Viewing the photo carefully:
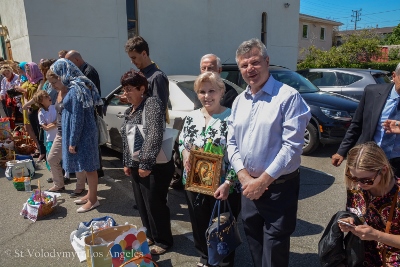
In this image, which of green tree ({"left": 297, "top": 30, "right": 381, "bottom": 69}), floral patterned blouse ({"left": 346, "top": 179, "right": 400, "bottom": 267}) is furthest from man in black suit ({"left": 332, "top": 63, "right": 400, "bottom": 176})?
green tree ({"left": 297, "top": 30, "right": 381, "bottom": 69})

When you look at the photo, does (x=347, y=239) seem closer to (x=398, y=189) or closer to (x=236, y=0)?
(x=398, y=189)

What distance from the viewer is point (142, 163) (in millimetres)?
2697

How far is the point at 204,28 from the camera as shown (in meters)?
11.0

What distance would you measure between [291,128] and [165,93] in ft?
5.59

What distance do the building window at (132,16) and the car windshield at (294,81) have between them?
192 inches

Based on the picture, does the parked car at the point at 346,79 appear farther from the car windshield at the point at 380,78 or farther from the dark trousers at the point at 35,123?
the dark trousers at the point at 35,123

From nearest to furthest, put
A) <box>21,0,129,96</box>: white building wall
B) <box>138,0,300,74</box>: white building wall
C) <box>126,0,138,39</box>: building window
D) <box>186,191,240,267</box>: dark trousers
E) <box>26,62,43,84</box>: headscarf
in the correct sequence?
<box>186,191,240,267</box>: dark trousers → <box>26,62,43,84</box>: headscarf → <box>21,0,129,96</box>: white building wall → <box>126,0,138,39</box>: building window → <box>138,0,300,74</box>: white building wall

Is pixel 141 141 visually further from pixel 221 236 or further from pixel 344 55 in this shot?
pixel 344 55

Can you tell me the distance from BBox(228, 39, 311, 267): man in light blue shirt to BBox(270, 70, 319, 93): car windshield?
192 inches

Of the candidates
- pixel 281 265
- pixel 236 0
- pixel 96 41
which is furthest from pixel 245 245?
pixel 236 0

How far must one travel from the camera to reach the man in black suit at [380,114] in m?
2.58

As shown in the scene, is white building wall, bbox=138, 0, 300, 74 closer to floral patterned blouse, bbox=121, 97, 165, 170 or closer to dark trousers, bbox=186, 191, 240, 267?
floral patterned blouse, bbox=121, 97, 165, 170

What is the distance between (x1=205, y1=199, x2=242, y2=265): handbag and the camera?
229 cm

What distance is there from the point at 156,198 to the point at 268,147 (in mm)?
1354
